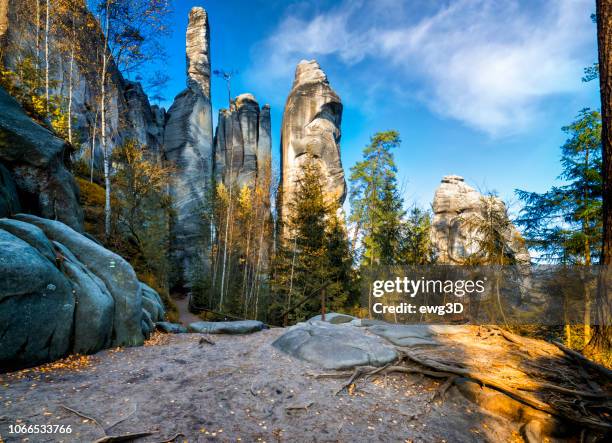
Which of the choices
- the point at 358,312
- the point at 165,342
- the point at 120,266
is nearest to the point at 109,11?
the point at 120,266

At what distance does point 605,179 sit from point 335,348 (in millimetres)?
4562

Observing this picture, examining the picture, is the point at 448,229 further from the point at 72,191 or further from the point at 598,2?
the point at 72,191

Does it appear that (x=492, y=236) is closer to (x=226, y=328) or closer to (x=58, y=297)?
(x=226, y=328)

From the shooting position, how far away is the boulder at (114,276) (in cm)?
538

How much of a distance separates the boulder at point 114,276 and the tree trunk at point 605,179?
7.43 meters

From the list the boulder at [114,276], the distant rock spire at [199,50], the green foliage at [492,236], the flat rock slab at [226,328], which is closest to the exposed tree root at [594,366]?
the flat rock slab at [226,328]

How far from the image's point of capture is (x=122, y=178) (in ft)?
50.4

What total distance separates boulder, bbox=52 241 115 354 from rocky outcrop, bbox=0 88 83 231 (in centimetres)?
286

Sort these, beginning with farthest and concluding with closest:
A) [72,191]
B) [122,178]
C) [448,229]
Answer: [448,229]
[122,178]
[72,191]

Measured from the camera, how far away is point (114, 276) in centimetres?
564

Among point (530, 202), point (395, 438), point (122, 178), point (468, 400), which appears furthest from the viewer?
point (122, 178)

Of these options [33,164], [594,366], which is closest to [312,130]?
[33,164]

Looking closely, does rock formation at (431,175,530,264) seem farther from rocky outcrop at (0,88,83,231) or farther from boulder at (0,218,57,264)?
boulder at (0,218,57,264)

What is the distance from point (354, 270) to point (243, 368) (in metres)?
13.9
